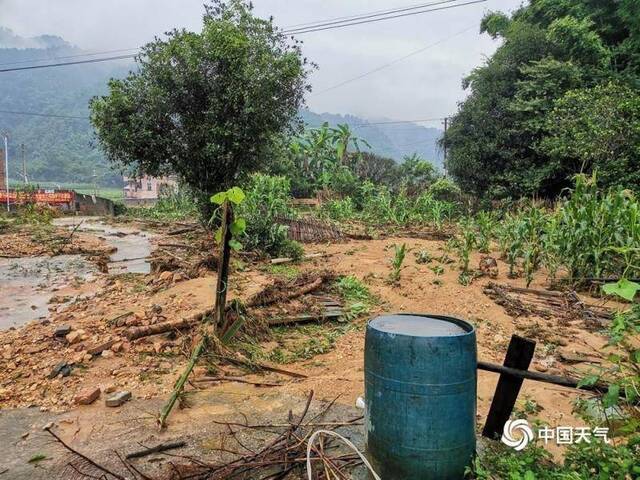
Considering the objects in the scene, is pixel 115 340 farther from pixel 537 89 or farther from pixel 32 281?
pixel 537 89

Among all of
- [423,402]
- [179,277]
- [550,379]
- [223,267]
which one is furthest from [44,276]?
[550,379]

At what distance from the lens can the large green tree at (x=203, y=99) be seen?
9656mm

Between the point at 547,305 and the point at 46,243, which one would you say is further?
the point at 46,243

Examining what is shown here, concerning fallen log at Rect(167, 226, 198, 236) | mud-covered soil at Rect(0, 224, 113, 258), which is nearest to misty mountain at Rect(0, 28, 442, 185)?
mud-covered soil at Rect(0, 224, 113, 258)

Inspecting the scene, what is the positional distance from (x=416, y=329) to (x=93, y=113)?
401 inches

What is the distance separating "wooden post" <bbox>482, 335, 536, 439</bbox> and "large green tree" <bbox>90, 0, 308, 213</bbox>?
8.26 meters

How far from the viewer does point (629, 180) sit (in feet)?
35.2

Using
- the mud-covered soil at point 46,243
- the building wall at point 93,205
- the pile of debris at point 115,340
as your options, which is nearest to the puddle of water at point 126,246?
the mud-covered soil at point 46,243

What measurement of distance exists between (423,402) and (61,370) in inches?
132

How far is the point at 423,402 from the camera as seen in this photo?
7.02ft

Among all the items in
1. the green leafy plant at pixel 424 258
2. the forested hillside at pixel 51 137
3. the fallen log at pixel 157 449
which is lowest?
the fallen log at pixel 157 449

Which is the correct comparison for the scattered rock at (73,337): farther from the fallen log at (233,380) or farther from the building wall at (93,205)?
the building wall at (93,205)

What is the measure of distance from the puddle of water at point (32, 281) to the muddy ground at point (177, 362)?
0.32 meters

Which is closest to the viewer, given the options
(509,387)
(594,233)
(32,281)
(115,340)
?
(509,387)
